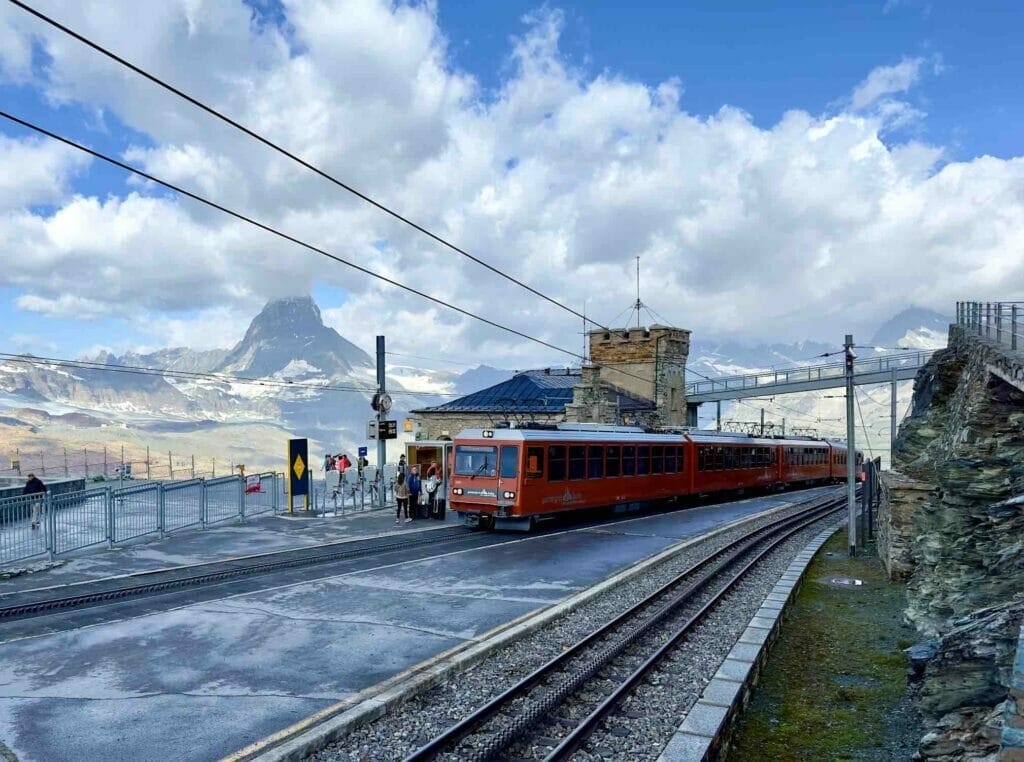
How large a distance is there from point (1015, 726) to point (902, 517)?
40.5ft

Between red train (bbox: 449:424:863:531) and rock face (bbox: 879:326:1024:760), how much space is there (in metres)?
7.93

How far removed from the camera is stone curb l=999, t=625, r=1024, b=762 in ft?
12.1

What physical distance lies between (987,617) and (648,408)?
3765cm

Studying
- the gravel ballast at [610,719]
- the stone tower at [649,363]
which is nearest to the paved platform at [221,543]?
the gravel ballast at [610,719]

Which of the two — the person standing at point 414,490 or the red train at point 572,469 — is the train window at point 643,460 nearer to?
the red train at point 572,469

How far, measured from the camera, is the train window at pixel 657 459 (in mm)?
26312

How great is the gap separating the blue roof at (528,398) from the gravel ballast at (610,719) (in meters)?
26.2

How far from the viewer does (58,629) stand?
10523 millimetres

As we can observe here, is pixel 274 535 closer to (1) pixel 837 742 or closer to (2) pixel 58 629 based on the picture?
(2) pixel 58 629

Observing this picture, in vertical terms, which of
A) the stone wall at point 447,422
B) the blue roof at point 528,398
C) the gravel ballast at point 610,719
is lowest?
the gravel ballast at point 610,719

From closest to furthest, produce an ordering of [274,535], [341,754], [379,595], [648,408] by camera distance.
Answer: [341,754] → [379,595] → [274,535] → [648,408]

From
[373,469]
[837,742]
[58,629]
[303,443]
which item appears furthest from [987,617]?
[373,469]

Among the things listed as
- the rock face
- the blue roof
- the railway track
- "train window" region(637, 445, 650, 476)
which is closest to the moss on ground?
the rock face

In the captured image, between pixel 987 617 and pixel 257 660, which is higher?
pixel 987 617
